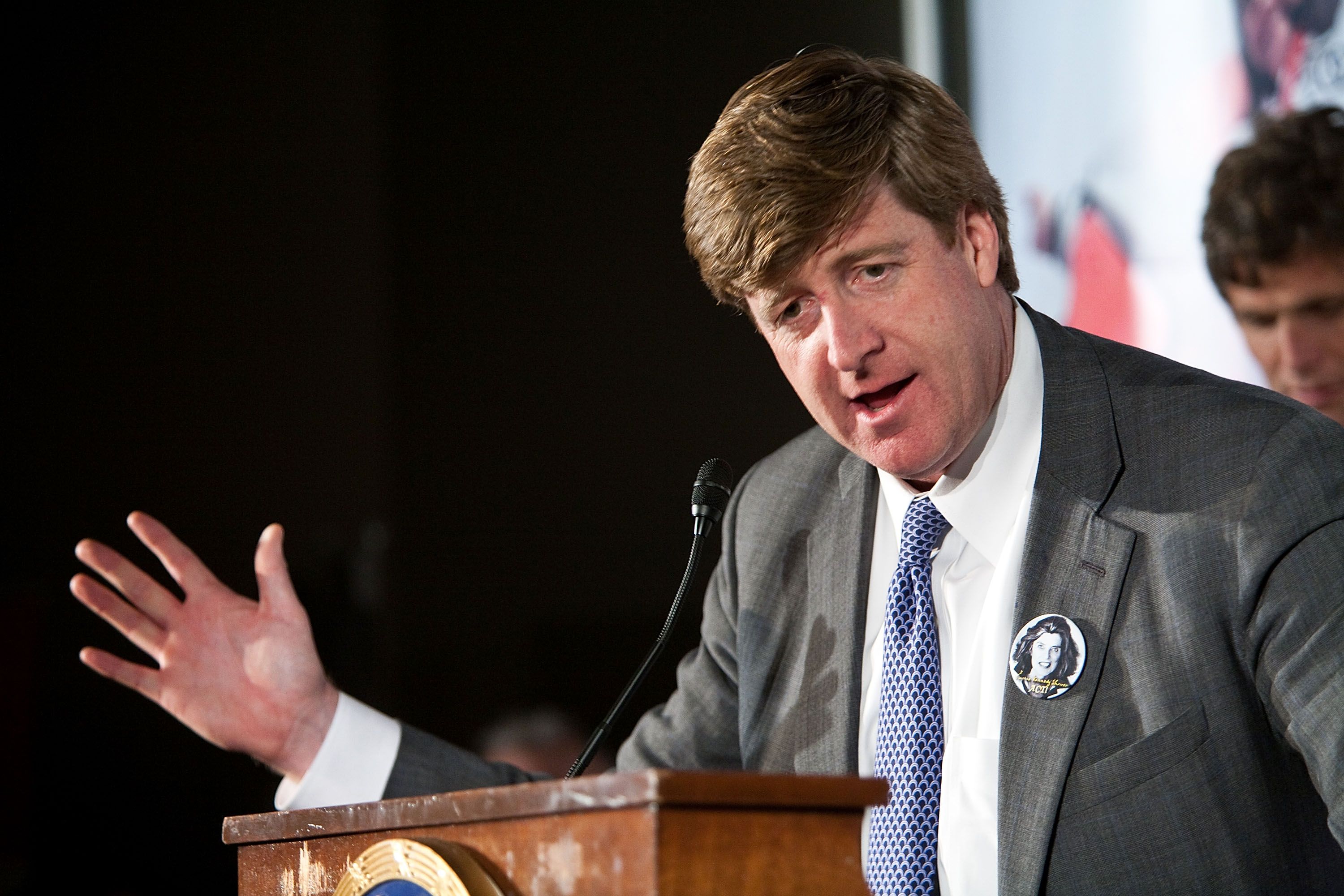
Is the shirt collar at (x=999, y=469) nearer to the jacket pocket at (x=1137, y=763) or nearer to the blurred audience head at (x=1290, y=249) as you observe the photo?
the jacket pocket at (x=1137, y=763)

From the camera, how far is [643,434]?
2760mm

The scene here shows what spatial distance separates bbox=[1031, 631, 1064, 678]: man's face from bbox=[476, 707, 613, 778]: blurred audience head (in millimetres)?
1522

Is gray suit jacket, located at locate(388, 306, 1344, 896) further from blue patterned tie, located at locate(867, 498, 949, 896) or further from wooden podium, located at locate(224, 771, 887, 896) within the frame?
wooden podium, located at locate(224, 771, 887, 896)

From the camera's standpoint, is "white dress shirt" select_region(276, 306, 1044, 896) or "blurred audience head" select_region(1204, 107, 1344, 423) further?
"blurred audience head" select_region(1204, 107, 1344, 423)

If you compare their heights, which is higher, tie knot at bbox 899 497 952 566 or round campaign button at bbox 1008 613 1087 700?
tie knot at bbox 899 497 952 566

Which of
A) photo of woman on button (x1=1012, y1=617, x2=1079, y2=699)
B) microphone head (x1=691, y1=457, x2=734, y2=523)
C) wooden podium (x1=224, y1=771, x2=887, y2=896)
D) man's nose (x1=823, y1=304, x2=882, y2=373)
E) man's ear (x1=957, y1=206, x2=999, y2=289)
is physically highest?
man's ear (x1=957, y1=206, x2=999, y2=289)

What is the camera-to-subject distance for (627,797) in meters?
0.78

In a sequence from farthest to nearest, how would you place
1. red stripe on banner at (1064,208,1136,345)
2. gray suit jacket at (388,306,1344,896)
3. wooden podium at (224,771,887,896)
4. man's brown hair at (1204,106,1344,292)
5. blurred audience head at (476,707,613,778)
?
1. blurred audience head at (476,707,613,778)
2. red stripe on banner at (1064,208,1136,345)
3. man's brown hair at (1204,106,1344,292)
4. gray suit jacket at (388,306,1344,896)
5. wooden podium at (224,771,887,896)

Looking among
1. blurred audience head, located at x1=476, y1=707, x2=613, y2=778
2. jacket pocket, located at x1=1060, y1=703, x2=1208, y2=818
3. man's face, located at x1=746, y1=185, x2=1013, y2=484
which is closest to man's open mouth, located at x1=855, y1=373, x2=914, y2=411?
man's face, located at x1=746, y1=185, x2=1013, y2=484

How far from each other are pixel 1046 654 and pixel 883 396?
34cm

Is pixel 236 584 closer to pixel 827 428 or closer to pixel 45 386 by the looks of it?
pixel 45 386

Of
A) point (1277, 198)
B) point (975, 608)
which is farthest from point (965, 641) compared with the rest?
point (1277, 198)

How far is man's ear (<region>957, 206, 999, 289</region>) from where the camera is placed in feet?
5.09

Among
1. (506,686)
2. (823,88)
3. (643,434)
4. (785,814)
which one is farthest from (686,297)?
(785,814)
